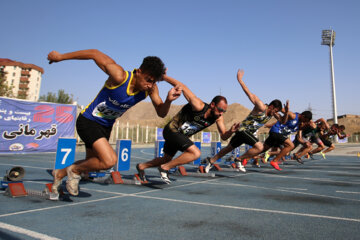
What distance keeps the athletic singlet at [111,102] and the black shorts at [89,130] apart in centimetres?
6

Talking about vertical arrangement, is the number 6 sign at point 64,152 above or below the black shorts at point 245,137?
below

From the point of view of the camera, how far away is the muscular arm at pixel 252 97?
6.43 m

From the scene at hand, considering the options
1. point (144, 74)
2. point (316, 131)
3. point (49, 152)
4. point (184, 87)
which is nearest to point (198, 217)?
point (144, 74)

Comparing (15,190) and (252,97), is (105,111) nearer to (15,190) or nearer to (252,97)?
(15,190)

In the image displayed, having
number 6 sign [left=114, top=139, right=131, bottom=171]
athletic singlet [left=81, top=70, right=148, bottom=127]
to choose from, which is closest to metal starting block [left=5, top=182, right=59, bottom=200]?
athletic singlet [left=81, top=70, right=148, bottom=127]

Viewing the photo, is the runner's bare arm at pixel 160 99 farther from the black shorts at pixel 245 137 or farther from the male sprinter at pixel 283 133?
the male sprinter at pixel 283 133

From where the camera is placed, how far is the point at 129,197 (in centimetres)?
445

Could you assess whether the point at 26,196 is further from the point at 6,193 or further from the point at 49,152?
the point at 49,152

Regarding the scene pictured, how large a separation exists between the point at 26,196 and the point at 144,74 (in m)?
2.80

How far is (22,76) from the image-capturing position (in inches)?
3509

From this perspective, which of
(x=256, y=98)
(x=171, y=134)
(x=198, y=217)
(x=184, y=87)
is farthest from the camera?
(x=256, y=98)

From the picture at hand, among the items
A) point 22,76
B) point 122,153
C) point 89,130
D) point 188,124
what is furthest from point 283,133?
point 22,76

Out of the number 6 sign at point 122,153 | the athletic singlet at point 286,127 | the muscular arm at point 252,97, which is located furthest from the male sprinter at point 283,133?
the number 6 sign at point 122,153

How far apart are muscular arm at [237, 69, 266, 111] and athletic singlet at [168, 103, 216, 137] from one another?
1811 millimetres
